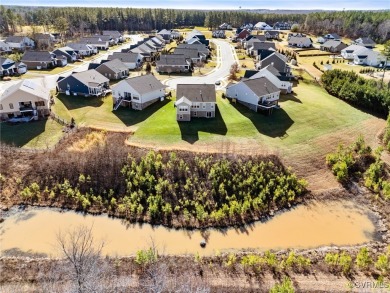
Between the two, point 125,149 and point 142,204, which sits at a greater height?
point 125,149

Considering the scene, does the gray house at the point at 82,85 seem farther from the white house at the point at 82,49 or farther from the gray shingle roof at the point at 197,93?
the white house at the point at 82,49

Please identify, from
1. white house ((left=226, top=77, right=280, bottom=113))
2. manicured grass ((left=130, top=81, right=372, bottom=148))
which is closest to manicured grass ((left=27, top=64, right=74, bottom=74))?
manicured grass ((left=130, top=81, right=372, bottom=148))

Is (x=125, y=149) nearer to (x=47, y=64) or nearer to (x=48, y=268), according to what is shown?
(x=48, y=268)

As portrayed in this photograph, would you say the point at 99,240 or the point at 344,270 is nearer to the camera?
the point at 344,270

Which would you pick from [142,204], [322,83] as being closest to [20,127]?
[142,204]

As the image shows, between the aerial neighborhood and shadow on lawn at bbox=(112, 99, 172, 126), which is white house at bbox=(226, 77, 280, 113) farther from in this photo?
shadow on lawn at bbox=(112, 99, 172, 126)

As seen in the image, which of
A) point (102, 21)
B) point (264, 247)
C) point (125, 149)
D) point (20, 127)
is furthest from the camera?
point (102, 21)

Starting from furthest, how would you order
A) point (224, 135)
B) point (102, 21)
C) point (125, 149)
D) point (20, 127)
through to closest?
point (102, 21)
point (20, 127)
point (224, 135)
point (125, 149)
